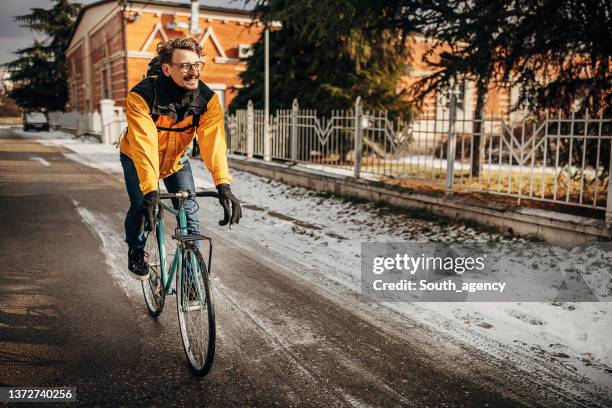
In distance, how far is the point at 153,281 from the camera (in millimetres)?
4191

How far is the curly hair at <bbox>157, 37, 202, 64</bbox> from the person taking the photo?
11.2 feet

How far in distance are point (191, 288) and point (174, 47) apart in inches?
65.1

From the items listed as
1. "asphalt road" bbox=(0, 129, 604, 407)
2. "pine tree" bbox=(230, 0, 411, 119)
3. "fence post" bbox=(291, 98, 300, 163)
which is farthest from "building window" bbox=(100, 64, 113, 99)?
"asphalt road" bbox=(0, 129, 604, 407)

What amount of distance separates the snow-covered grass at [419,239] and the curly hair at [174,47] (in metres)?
2.83

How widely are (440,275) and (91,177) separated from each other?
10.5m

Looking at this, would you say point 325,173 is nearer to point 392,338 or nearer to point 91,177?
point 91,177

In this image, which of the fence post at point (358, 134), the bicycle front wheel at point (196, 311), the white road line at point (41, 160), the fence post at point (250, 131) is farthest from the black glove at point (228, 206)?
the white road line at point (41, 160)

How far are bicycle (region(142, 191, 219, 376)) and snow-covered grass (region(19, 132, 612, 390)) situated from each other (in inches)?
78.9

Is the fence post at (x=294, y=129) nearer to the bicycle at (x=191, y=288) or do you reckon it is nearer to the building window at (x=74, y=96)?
the bicycle at (x=191, y=288)

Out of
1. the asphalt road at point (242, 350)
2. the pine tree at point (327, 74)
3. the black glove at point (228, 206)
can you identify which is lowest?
the asphalt road at point (242, 350)

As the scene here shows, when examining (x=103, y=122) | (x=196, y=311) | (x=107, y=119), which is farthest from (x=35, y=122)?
(x=196, y=311)

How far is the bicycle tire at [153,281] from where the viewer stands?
4105mm

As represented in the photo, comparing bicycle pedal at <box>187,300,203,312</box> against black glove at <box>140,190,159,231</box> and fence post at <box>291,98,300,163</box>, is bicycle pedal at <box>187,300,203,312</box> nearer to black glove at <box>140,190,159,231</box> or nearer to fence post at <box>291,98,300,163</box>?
black glove at <box>140,190,159,231</box>

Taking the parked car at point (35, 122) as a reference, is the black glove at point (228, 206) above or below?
below
